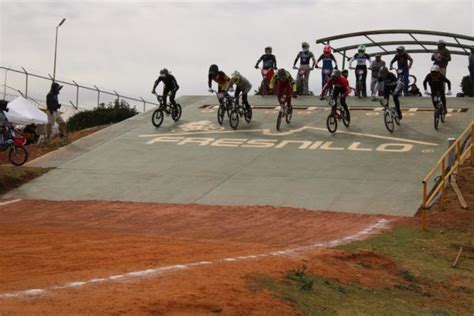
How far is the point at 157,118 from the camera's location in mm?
26828

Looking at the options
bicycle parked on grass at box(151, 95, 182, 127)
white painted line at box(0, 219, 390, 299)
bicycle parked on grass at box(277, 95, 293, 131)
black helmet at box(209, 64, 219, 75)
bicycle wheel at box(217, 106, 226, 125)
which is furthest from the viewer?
bicycle parked on grass at box(151, 95, 182, 127)

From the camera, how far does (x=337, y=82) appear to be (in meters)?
23.5

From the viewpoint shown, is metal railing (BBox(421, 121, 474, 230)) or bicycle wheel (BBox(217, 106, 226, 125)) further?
bicycle wheel (BBox(217, 106, 226, 125))

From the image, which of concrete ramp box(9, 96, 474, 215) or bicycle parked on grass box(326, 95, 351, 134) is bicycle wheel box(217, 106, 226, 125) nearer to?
concrete ramp box(9, 96, 474, 215)

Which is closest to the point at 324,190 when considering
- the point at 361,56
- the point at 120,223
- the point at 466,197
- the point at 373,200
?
the point at 373,200

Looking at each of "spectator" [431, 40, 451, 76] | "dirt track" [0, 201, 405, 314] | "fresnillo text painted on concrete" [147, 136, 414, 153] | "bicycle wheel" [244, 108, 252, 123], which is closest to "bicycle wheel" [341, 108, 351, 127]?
"fresnillo text painted on concrete" [147, 136, 414, 153]

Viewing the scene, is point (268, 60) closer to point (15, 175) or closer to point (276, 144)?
point (276, 144)

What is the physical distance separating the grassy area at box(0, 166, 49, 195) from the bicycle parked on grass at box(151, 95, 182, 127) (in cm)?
664

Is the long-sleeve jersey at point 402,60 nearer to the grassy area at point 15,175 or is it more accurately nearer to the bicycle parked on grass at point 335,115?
the bicycle parked on grass at point 335,115

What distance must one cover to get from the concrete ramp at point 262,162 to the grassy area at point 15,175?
36cm

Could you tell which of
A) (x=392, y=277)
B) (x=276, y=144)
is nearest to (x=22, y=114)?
(x=276, y=144)

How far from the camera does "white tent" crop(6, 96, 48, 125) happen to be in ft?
96.1

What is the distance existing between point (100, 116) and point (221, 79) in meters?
13.6

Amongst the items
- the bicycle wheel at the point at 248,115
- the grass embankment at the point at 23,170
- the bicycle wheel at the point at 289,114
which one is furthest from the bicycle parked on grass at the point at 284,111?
the grass embankment at the point at 23,170
